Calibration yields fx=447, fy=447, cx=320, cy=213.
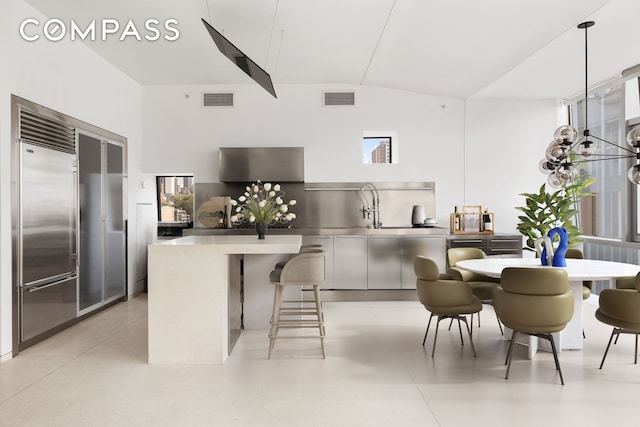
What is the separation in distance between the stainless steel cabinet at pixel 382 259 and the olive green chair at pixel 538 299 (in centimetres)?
295

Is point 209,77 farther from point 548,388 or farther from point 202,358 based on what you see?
point 548,388

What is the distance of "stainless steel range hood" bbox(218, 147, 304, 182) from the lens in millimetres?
6457

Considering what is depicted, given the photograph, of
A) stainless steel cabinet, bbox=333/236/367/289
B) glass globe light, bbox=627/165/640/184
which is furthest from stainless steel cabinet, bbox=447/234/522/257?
glass globe light, bbox=627/165/640/184

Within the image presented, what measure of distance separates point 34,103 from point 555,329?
4.82 metres

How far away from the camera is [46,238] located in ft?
14.1

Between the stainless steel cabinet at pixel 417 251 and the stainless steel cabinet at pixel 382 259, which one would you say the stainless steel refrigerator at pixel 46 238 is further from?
the stainless steel cabinet at pixel 417 251

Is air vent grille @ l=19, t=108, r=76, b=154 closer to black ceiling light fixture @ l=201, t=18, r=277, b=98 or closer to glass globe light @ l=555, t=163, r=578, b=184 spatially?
black ceiling light fixture @ l=201, t=18, r=277, b=98

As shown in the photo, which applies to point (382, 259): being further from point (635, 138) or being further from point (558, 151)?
point (635, 138)

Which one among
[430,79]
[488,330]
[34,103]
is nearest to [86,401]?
[34,103]

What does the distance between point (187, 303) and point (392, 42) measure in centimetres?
352

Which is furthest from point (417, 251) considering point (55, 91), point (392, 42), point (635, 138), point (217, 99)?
point (55, 91)

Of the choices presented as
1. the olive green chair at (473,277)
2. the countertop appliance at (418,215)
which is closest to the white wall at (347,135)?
the countertop appliance at (418,215)

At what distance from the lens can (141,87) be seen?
6.80m

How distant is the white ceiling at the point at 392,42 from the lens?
407 centimetres
